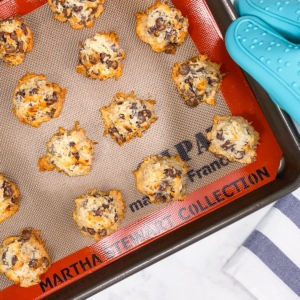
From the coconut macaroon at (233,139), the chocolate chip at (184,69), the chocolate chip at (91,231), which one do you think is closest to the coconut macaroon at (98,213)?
the chocolate chip at (91,231)

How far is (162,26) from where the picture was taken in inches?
66.6

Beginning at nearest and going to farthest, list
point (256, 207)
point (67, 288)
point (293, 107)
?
point (293, 107), point (256, 207), point (67, 288)

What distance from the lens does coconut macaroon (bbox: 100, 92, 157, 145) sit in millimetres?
1729

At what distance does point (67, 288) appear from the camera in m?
1.82

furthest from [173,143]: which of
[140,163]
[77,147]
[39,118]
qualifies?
[39,118]

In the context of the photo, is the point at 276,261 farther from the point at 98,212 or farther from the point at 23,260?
the point at 23,260

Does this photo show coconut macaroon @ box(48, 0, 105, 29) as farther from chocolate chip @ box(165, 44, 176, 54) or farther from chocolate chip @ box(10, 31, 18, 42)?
chocolate chip @ box(165, 44, 176, 54)

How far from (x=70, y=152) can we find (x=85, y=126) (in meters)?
0.14

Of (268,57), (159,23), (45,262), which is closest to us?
(268,57)

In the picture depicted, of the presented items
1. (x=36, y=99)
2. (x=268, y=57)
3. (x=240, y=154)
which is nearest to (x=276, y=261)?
(x=240, y=154)

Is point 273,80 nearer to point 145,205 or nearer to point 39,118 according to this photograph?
point 145,205

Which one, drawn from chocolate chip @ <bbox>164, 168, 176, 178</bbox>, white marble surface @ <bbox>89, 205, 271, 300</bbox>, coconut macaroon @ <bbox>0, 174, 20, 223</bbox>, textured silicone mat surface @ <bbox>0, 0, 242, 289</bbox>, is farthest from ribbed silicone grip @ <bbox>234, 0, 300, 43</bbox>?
coconut macaroon @ <bbox>0, 174, 20, 223</bbox>

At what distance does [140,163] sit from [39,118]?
0.48 meters

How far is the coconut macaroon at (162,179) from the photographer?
1729mm
